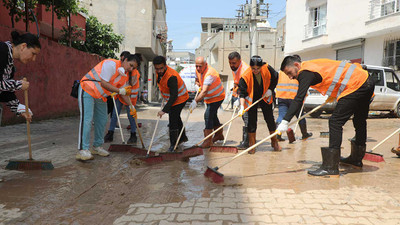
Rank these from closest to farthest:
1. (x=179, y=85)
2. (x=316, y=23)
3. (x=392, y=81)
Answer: (x=179, y=85) < (x=392, y=81) < (x=316, y=23)

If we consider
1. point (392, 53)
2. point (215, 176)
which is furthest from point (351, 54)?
point (215, 176)

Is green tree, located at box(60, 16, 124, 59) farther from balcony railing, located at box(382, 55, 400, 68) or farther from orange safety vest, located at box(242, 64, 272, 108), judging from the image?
balcony railing, located at box(382, 55, 400, 68)

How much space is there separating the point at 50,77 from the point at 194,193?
7461mm

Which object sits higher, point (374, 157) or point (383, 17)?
point (383, 17)

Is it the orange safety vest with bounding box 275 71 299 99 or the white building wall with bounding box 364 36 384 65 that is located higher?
the white building wall with bounding box 364 36 384 65

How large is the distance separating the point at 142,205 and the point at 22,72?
20.8ft

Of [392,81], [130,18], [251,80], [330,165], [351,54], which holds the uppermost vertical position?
[130,18]

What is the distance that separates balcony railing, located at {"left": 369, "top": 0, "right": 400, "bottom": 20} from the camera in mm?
13587

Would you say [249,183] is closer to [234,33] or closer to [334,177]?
[334,177]

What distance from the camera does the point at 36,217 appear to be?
98.4 inches

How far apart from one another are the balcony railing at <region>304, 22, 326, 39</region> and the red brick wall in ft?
41.9

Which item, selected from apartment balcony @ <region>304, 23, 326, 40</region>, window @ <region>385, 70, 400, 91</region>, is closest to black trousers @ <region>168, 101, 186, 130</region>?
window @ <region>385, 70, 400, 91</region>

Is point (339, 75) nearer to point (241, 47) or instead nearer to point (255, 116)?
point (255, 116)

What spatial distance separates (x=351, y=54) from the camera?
16031 mm
